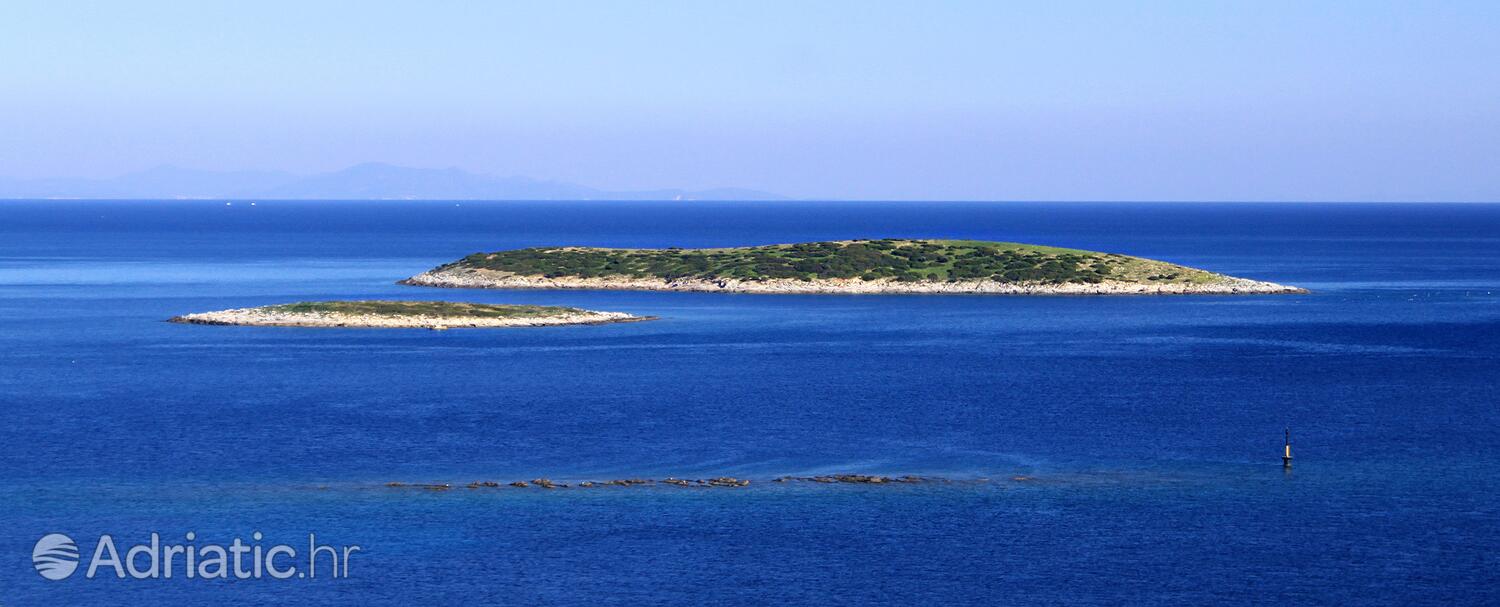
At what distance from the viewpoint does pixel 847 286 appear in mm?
177750

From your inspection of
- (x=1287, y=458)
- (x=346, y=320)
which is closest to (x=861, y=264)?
(x=346, y=320)

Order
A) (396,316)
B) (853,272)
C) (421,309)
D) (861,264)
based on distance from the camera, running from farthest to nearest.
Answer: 1. (861,264)
2. (853,272)
3. (421,309)
4. (396,316)

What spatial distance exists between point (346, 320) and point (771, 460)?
71.1m

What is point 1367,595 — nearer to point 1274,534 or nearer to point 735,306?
point 1274,534

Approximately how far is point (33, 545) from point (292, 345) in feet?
211

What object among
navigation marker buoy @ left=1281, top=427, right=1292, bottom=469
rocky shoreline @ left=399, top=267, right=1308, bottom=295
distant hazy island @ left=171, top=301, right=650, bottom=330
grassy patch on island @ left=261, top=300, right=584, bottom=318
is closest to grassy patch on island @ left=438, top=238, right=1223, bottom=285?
rocky shoreline @ left=399, top=267, right=1308, bottom=295

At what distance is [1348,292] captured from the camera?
17750cm

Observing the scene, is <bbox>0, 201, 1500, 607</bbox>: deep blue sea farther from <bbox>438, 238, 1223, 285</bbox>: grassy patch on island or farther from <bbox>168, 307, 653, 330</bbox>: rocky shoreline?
<bbox>438, 238, 1223, 285</bbox>: grassy patch on island

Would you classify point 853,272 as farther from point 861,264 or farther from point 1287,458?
point 1287,458

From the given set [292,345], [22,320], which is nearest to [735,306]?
[292,345]

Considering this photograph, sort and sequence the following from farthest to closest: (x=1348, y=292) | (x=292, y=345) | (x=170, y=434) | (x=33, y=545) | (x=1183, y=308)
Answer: (x=1348, y=292), (x=1183, y=308), (x=292, y=345), (x=170, y=434), (x=33, y=545)

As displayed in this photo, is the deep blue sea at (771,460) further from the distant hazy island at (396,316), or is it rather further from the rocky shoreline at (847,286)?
the rocky shoreline at (847,286)

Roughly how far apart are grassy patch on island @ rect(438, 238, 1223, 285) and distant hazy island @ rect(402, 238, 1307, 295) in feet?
0.36

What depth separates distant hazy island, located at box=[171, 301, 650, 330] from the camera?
132000 mm
